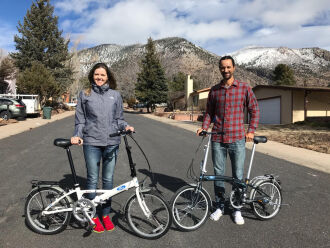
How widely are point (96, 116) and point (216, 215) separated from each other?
2089 mm

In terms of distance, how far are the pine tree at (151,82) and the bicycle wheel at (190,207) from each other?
45889mm

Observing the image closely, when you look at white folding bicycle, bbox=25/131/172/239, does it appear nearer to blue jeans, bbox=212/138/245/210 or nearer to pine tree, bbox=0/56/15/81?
blue jeans, bbox=212/138/245/210

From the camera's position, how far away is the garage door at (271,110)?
76.8ft

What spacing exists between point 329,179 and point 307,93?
1856 centimetres

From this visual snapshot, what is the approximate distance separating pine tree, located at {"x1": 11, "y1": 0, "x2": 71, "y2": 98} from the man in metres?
34.7

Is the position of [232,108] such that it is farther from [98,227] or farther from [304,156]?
[304,156]

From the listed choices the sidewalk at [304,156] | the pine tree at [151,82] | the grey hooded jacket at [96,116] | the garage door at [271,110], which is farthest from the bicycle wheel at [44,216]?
the pine tree at [151,82]

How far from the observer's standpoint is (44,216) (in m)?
3.31

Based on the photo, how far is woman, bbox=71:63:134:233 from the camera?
3197mm

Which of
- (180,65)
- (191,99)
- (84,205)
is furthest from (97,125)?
(180,65)

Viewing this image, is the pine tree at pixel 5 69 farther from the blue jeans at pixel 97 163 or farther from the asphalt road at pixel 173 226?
the blue jeans at pixel 97 163

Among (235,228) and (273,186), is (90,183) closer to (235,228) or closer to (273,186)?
(235,228)

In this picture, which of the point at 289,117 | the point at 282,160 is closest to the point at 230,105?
the point at 282,160

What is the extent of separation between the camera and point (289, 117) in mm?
22016
